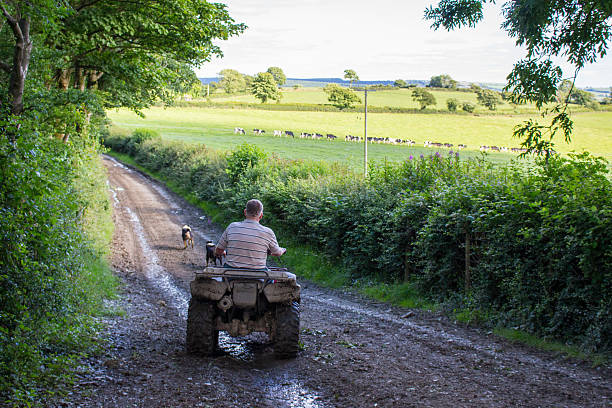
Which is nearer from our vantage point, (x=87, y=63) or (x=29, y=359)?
(x=29, y=359)

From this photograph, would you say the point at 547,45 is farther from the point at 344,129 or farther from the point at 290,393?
the point at 344,129

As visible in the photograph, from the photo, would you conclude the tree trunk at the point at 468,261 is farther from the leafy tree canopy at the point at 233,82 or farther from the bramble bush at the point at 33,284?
the leafy tree canopy at the point at 233,82

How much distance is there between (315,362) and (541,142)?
29.7 ft

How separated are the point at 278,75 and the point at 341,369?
463 feet

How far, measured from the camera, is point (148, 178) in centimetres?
4556

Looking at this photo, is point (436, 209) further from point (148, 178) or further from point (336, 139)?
point (336, 139)

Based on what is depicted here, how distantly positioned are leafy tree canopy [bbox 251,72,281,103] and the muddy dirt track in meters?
115

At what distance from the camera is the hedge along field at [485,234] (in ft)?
29.2

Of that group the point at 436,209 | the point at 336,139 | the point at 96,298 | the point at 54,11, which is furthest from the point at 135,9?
the point at 336,139

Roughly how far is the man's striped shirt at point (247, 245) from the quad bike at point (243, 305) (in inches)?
8.2

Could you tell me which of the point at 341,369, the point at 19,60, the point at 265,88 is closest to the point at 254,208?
the point at 341,369

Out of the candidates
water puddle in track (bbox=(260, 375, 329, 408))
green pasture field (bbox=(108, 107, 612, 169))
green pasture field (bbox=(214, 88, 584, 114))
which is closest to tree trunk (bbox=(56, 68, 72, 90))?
water puddle in track (bbox=(260, 375, 329, 408))

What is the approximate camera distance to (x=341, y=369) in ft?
25.7

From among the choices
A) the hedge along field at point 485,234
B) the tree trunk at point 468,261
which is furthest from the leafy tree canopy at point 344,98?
the tree trunk at point 468,261
